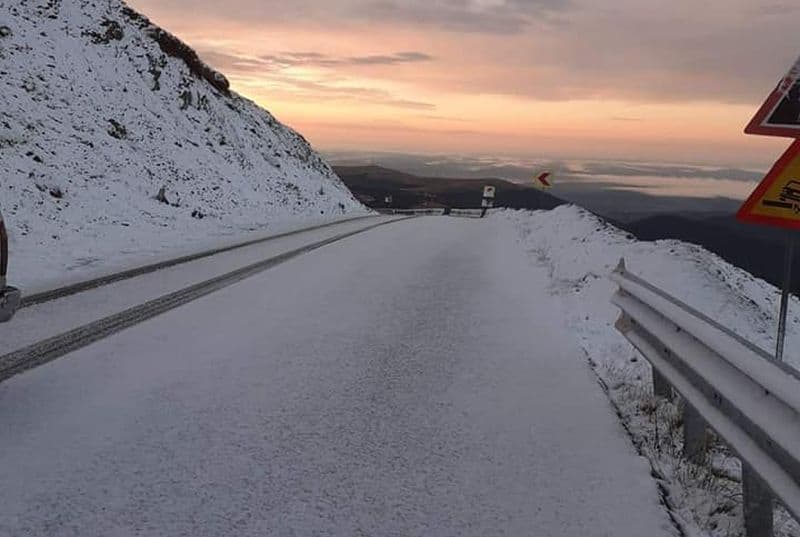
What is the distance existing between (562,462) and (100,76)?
99.2ft

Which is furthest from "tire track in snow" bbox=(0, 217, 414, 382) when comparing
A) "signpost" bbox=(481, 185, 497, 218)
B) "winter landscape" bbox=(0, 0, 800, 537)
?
"signpost" bbox=(481, 185, 497, 218)

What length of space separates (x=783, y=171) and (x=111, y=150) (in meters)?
23.9

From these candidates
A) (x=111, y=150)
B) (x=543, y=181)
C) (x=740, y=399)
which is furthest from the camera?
(x=543, y=181)

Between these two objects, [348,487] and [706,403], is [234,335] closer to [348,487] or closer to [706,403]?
[348,487]

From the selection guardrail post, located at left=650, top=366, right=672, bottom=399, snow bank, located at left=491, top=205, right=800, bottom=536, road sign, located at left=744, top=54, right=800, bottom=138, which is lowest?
snow bank, located at left=491, top=205, right=800, bottom=536

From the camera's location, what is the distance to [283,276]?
11.3 metres

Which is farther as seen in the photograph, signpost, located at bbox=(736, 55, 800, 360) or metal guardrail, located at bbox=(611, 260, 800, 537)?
signpost, located at bbox=(736, 55, 800, 360)

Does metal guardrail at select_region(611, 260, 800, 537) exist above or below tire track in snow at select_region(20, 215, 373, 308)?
above

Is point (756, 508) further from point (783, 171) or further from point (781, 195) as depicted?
point (783, 171)

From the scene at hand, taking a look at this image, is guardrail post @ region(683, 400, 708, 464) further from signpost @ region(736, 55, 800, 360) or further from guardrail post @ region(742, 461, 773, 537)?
signpost @ region(736, 55, 800, 360)

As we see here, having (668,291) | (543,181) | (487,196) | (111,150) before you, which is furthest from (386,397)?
(487,196)

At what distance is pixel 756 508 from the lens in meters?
3.32

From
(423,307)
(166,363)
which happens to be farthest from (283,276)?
(166,363)

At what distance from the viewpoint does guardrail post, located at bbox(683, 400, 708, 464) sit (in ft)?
14.3
